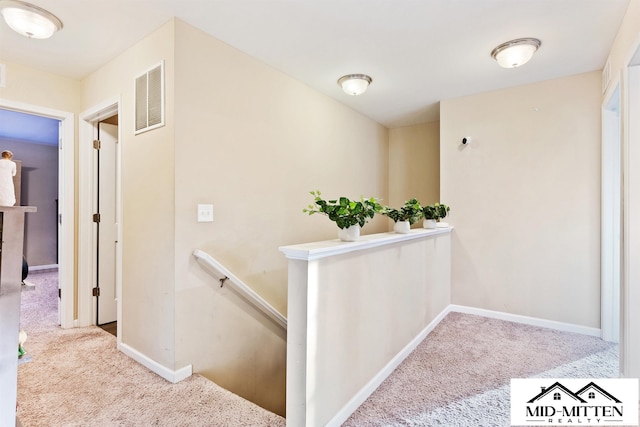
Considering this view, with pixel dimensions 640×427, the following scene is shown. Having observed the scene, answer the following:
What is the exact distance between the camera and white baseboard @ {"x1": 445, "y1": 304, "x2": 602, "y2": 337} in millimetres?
2983

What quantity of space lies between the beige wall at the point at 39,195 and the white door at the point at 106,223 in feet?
13.3

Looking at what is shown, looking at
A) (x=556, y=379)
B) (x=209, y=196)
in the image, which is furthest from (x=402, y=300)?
(x=209, y=196)

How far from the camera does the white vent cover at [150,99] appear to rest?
7.29ft

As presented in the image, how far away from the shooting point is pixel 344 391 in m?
1.75

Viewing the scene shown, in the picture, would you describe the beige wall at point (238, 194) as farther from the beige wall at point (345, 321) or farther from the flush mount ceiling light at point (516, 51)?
the flush mount ceiling light at point (516, 51)

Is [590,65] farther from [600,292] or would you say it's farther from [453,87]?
[600,292]

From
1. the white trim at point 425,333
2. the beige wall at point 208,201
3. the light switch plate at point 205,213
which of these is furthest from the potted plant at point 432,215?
the light switch plate at point 205,213

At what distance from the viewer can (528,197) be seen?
10.7 feet

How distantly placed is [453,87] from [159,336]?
3.63m

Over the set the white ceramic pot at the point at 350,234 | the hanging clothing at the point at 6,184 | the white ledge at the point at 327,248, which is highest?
the hanging clothing at the point at 6,184

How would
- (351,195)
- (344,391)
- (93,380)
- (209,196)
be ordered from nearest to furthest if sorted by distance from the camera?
(344,391), (93,380), (209,196), (351,195)

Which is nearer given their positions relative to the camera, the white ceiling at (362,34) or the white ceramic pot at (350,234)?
the white ceramic pot at (350,234)

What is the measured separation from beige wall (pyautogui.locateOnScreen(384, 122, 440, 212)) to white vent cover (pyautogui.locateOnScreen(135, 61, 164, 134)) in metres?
3.63

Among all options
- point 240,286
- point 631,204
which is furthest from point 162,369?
point 631,204
